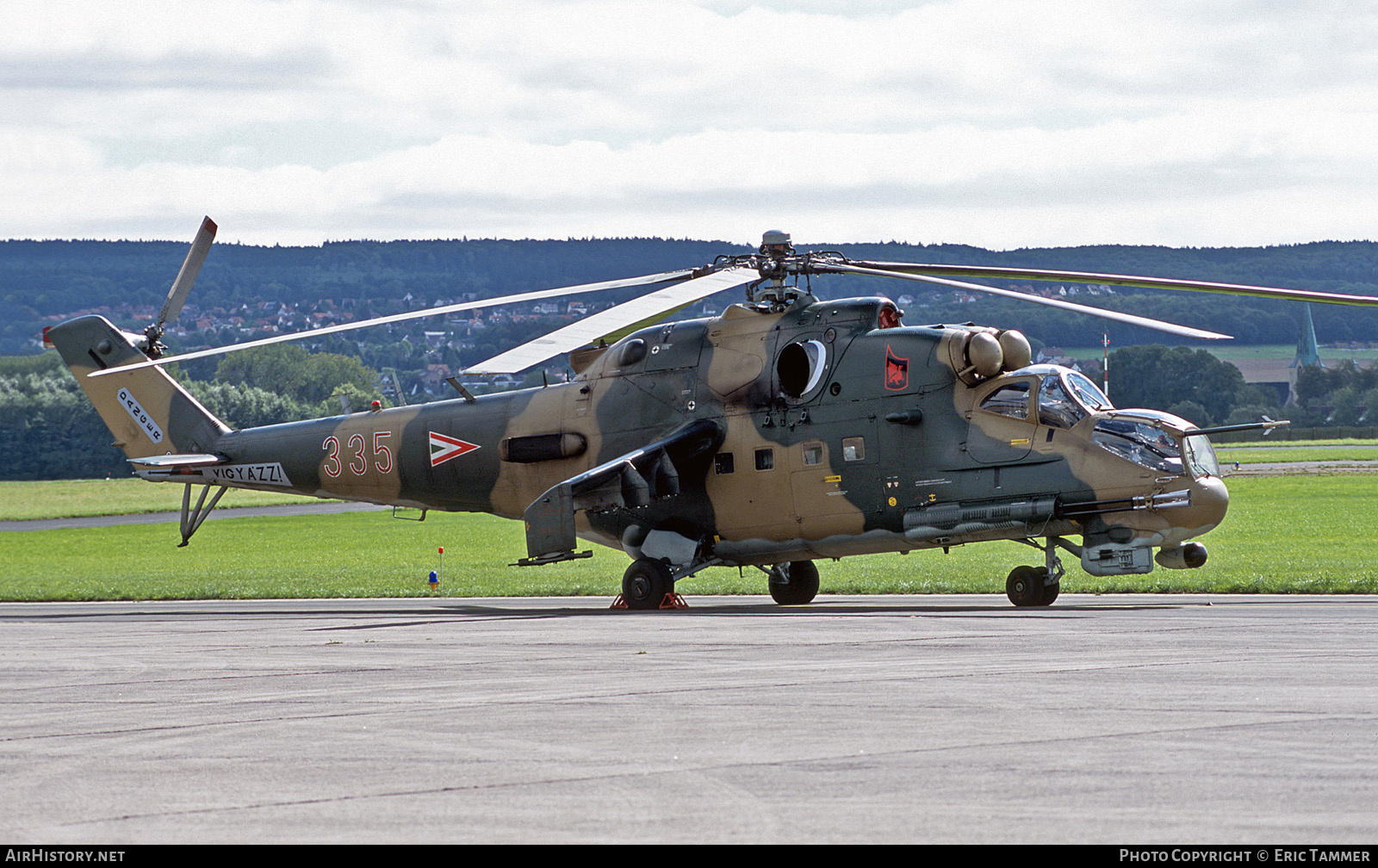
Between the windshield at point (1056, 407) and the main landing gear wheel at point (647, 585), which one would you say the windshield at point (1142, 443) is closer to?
the windshield at point (1056, 407)

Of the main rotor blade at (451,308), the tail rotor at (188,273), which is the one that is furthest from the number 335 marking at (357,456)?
the main rotor blade at (451,308)

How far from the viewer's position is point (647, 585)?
72.6ft

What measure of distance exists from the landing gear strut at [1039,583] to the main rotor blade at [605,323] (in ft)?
18.5

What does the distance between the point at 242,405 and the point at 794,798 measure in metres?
119

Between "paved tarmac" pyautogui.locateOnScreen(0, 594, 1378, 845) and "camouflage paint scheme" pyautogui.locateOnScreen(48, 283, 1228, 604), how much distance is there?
283cm

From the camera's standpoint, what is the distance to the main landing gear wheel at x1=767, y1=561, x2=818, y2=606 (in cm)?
2352

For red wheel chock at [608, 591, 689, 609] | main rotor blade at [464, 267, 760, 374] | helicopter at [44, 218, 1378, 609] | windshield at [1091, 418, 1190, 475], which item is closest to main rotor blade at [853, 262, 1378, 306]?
helicopter at [44, 218, 1378, 609]

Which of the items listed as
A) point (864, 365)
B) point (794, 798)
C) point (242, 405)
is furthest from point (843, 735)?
→ point (242, 405)

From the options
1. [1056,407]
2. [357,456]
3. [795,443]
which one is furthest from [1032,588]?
[357,456]

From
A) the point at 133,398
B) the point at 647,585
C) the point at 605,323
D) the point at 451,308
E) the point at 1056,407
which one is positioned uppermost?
the point at 451,308

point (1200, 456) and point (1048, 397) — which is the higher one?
point (1048, 397)

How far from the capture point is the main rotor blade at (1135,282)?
17.6 metres

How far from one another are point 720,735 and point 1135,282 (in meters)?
12.1

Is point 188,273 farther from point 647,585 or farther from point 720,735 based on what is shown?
point 720,735
